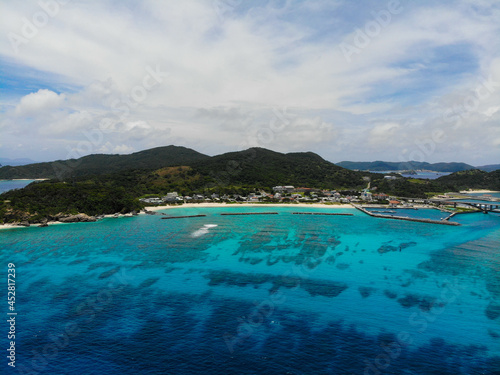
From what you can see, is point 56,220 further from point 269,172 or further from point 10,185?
point 10,185

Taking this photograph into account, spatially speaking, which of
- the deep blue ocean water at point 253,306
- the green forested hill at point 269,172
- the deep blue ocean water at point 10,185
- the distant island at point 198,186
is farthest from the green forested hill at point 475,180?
the deep blue ocean water at point 10,185

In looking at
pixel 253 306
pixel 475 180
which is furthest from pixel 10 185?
pixel 475 180

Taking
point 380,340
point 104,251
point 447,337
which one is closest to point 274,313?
point 380,340

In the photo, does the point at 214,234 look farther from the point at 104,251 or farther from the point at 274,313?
the point at 274,313

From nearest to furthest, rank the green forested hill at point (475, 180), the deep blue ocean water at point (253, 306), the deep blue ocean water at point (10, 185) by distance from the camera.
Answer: the deep blue ocean water at point (253, 306) → the deep blue ocean water at point (10, 185) → the green forested hill at point (475, 180)

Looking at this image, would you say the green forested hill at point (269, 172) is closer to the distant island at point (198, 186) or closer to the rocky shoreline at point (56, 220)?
the distant island at point (198, 186)
